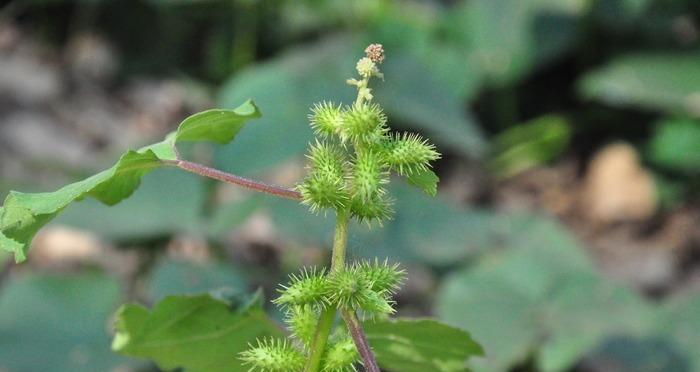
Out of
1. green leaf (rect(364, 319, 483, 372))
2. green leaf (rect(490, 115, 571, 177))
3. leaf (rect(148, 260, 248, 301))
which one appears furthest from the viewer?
green leaf (rect(490, 115, 571, 177))

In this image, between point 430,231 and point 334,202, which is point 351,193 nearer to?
point 334,202

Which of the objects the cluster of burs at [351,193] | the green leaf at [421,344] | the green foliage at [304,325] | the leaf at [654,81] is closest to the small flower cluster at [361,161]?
the cluster of burs at [351,193]

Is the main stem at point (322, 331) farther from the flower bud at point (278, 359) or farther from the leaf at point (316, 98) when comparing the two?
the leaf at point (316, 98)

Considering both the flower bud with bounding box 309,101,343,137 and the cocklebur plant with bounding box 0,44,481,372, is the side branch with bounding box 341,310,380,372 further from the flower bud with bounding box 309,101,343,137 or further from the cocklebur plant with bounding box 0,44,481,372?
the flower bud with bounding box 309,101,343,137

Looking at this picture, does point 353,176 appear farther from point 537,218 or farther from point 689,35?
point 689,35

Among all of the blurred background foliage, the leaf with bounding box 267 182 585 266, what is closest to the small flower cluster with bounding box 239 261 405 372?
the blurred background foliage

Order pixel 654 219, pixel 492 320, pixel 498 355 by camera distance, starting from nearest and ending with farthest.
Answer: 1. pixel 498 355
2. pixel 492 320
3. pixel 654 219

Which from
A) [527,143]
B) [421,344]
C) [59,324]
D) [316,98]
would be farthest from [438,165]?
[421,344]

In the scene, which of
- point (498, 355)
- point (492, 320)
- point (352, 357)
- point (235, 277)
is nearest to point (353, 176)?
point (352, 357)
